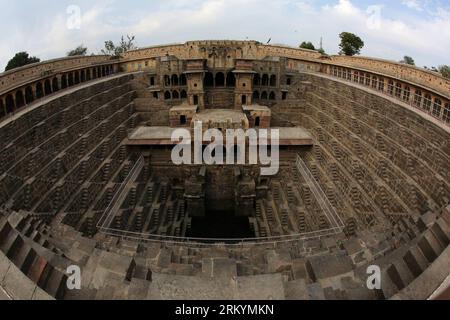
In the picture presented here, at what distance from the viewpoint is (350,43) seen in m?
41.2

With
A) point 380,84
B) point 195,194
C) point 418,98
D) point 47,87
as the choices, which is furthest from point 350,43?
point 47,87

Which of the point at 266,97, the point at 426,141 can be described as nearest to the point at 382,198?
the point at 426,141

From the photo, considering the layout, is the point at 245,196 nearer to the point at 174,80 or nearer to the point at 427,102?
the point at 427,102

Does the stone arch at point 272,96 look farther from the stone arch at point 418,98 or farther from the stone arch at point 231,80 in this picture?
the stone arch at point 418,98

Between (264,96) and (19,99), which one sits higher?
(19,99)

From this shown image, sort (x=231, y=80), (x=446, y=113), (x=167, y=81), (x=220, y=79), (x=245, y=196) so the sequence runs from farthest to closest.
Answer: (x=231, y=80) → (x=220, y=79) → (x=167, y=81) → (x=245, y=196) → (x=446, y=113)

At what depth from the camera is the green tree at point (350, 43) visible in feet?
134

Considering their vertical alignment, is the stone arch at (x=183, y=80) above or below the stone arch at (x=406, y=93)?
above

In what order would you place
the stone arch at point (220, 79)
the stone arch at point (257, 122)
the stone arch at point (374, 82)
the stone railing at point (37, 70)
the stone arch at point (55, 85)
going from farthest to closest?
the stone arch at point (220, 79), the stone arch at point (257, 122), the stone arch at point (374, 82), the stone arch at point (55, 85), the stone railing at point (37, 70)

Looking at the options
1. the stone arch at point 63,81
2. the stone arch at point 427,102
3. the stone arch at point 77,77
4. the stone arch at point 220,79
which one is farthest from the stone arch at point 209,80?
the stone arch at point 427,102

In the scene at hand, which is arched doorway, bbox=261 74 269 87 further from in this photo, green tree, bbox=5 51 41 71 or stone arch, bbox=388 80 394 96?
green tree, bbox=5 51 41 71

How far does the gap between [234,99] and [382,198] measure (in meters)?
17.7

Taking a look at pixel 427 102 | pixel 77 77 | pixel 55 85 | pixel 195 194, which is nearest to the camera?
pixel 427 102

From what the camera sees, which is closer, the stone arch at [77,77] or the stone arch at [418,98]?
the stone arch at [418,98]
